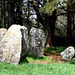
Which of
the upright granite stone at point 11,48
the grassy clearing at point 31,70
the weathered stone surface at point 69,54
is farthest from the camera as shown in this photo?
the weathered stone surface at point 69,54

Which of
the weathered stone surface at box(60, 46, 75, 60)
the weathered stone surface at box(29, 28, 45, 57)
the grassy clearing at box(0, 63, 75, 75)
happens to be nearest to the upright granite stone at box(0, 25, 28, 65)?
the grassy clearing at box(0, 63, 75, 75)

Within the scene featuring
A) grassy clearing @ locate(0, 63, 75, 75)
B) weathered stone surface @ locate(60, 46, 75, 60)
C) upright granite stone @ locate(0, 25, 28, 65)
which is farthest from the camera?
weathered stone surface @ locate(60, 46, 75, 60)

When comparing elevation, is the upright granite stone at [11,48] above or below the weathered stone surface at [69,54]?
above

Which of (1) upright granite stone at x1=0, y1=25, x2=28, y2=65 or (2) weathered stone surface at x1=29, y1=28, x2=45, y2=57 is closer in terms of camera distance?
(1) upright granite stone at x1=0, y1=25, x2=28, y2=65

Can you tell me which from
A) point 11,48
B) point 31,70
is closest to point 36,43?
point 11,48

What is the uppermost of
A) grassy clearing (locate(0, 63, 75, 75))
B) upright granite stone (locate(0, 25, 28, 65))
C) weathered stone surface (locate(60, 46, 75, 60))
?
upright granite stone (locate(0, 25, 28, 65))

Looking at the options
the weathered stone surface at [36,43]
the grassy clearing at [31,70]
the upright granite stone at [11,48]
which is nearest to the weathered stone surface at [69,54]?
the weathered stone surface at [36,43]

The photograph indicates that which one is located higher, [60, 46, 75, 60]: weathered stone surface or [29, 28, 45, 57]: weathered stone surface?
[29, 28, 45, 57]: weathered stone surface

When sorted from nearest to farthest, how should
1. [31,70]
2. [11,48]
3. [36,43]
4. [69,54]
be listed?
[31,70], [11,48], [69,54], [36,43]

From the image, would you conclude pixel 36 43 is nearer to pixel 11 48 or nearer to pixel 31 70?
pixel 11 48

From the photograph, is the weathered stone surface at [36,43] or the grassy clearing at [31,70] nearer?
the grassy clearing at [31,70]

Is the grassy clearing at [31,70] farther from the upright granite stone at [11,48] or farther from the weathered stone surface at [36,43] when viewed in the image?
the weathered stone surface at [36,43]

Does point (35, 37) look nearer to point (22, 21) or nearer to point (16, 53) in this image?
point (16, 53)

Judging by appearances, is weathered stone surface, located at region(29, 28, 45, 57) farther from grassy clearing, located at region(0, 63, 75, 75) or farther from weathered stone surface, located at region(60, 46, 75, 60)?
grassy clearing, located at region(0, 63, 75, 75)
